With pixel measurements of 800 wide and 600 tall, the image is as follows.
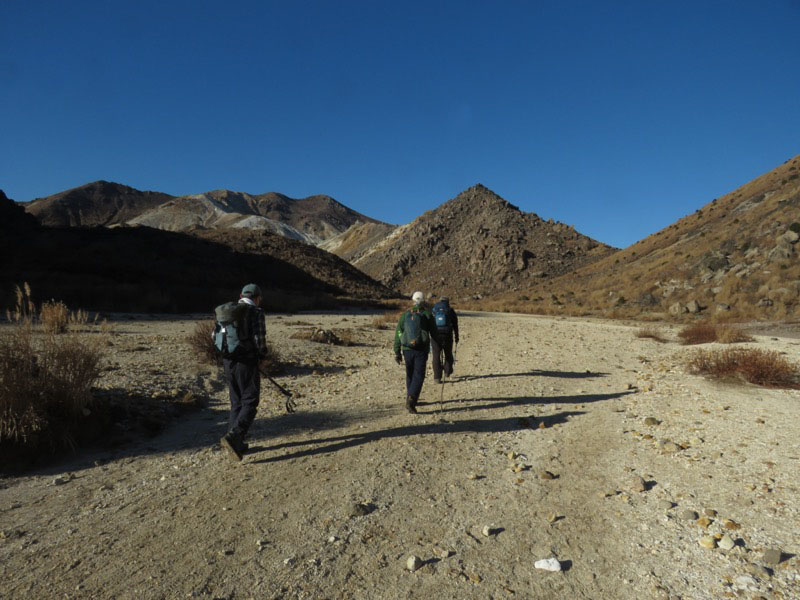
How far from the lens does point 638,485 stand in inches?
174

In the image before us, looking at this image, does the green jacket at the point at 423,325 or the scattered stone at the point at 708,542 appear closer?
the scattered stone at the point at 708,542

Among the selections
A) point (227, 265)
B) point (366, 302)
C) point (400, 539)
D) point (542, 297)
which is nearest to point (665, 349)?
point (400, 539)

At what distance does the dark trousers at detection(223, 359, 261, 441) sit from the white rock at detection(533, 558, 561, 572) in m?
3.57

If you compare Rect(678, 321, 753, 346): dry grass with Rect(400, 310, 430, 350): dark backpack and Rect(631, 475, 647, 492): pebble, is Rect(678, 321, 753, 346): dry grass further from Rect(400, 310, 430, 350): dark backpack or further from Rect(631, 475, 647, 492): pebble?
Rect(631, 475, 647, 492): pebble

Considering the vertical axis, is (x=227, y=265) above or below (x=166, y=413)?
above

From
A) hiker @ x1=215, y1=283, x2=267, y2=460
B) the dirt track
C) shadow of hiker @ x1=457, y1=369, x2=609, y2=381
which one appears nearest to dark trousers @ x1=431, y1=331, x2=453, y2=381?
shadow of hiker @ x1=457, y1=369, x2=609, y2=381

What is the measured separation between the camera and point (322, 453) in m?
5.48

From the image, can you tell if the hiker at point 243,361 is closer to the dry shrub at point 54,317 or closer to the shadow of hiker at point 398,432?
the shadow of hiker at point 398,432

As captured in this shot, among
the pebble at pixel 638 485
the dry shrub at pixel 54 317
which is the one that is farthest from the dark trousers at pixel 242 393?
the dry shrub at pixel 54 317

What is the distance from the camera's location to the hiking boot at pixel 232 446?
202 inches

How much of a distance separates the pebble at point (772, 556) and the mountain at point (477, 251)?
67920mm

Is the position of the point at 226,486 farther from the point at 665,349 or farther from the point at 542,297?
the point at 542,297

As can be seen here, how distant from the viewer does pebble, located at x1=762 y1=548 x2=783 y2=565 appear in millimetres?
3133

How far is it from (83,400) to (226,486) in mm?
2757
